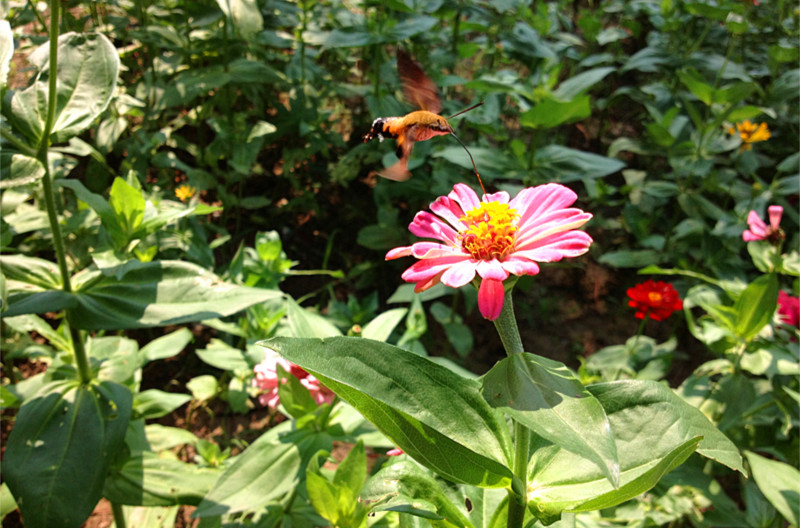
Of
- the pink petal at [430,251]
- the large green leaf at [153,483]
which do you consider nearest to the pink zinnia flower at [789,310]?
the pink petal at [430,251]

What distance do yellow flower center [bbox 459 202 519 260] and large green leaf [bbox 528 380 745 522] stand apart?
0.21m

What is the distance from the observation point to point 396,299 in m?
1.88

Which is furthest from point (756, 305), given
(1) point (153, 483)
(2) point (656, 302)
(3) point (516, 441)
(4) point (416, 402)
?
(1) point (153, 483)

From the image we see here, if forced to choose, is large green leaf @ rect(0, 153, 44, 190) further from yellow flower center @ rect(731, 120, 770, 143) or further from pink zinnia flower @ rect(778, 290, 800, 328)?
yellow flower center @ rect(731, 120, 770, 143)

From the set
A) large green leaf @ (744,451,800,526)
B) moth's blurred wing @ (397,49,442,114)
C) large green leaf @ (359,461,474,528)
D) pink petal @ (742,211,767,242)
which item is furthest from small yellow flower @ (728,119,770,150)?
large green leaf @ (359,461,474,528)

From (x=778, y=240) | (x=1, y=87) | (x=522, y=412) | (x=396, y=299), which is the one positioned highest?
(x=1, y=87)

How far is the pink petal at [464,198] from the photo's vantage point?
71cm

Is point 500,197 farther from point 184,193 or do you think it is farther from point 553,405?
point 184,193

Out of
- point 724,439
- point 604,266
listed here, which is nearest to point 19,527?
point 724,439

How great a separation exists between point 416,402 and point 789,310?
139 cm

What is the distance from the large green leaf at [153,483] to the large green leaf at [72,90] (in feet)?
2.42

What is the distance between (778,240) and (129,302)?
1.52m

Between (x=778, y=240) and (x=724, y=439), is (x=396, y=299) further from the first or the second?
(x=724, y=439)

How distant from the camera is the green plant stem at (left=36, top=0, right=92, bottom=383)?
94 centimetres
